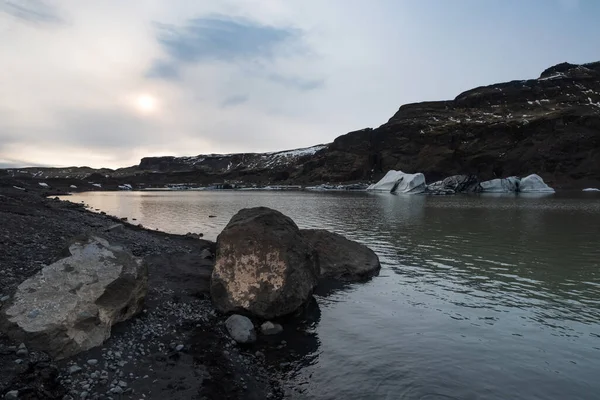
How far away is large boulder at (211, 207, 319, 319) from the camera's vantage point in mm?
12820

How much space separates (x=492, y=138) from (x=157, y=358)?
155601mm

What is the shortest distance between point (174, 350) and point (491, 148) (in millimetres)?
151532

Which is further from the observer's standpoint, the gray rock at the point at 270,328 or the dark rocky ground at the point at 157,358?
the gray rock at the point at 270,328

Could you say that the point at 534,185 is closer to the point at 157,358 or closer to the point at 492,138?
the point at 492,138

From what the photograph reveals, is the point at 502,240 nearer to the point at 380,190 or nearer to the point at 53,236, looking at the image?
the point at 53,236

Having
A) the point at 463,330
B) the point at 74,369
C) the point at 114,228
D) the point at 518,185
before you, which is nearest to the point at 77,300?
the point at 74,369

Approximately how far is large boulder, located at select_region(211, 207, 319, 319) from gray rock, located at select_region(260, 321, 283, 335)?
479 millimetres

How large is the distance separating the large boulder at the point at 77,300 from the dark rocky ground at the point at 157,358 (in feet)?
0.96

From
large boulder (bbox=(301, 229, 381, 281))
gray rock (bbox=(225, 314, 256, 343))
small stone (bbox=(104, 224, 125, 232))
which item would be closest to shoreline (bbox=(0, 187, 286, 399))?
gray rock (bbox=(225, 314, 256, 343))

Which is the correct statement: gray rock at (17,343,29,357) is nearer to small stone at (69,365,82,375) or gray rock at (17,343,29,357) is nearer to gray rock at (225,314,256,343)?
small stone at (69,365,82,375)

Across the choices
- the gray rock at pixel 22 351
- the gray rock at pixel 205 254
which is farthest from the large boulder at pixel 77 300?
the gray rock at pixel 205 254

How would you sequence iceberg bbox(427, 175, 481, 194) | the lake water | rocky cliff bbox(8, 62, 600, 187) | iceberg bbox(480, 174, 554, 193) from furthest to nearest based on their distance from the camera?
1. rocky cliff bbox(8, 62, 600, 187)
2. iceberg bbox(427, 175, 481, 194)
3. iceberg bbox(480, 174, 554, 193)
4. the lake water

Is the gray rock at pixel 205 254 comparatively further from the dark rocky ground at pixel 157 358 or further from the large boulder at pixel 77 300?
the large boulder at pixel 77 300

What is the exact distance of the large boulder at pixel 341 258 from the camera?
62.2ft
